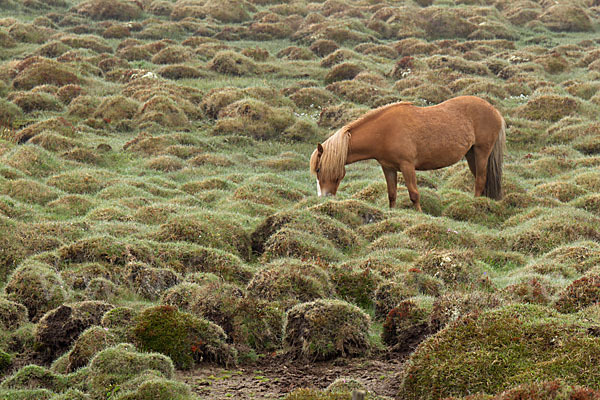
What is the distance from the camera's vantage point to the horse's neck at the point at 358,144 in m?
16.1

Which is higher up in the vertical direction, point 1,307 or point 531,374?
point 531,374

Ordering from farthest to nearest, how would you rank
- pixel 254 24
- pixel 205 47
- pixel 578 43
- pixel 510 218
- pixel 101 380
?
pixel 254 24, pixel 578 43, pixel 205 47, pixel 510 218, pixel 101 380

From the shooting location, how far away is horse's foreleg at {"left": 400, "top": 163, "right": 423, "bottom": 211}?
16391 mm

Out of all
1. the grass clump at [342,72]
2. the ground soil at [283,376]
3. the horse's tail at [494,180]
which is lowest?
the grass clump at [342,72]

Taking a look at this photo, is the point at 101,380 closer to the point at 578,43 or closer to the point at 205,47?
the point at 205,47

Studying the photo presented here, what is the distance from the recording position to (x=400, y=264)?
38.2ft

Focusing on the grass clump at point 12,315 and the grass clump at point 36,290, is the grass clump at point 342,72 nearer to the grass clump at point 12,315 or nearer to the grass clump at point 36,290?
the grass clump at point 36,290

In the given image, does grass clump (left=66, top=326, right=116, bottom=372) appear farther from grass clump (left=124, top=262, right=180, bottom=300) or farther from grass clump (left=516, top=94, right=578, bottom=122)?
grass clump (left=516, top=94, right=578, bottom=122)

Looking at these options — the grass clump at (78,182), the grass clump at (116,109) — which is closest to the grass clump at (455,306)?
the grass clump at (78,182)

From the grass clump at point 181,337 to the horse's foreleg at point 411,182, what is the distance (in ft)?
28.6

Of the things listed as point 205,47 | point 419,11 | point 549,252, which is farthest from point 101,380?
point 419,11

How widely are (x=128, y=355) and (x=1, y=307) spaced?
285 cm

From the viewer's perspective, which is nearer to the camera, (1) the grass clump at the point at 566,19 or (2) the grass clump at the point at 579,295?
(2) the grass clump at the point at 579,295

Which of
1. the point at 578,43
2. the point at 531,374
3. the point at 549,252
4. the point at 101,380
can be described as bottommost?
the point at 578,43
